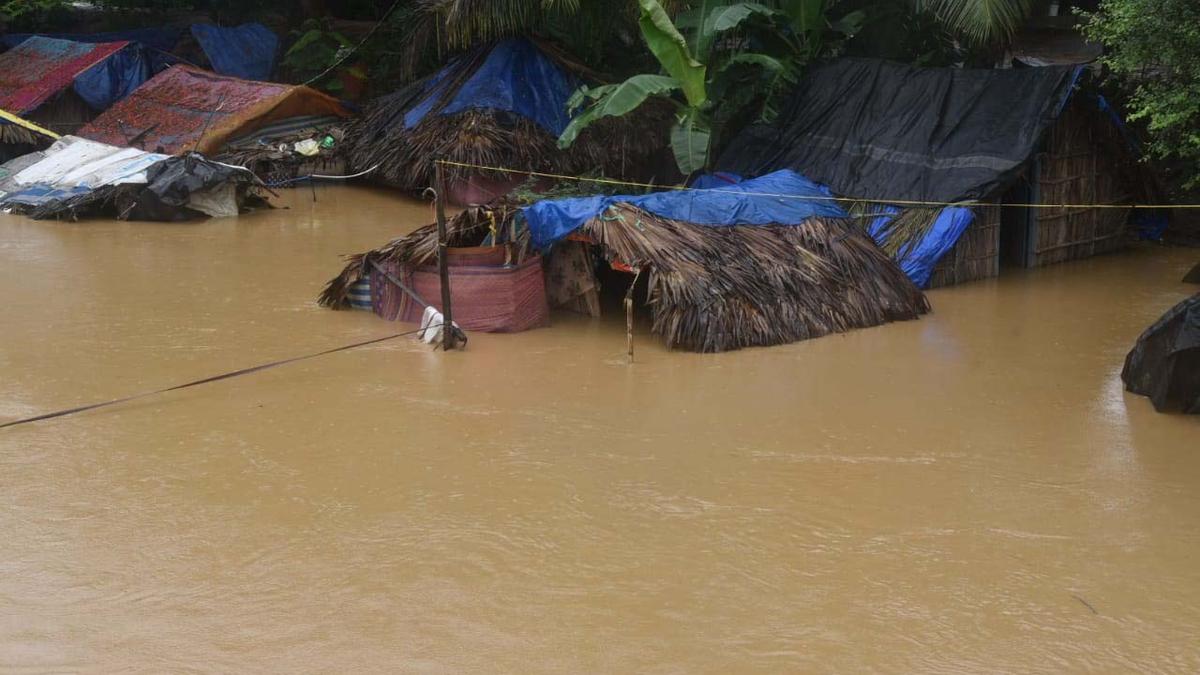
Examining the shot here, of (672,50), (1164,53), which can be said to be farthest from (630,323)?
(1164,53)

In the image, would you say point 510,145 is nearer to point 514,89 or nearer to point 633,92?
point 514,89

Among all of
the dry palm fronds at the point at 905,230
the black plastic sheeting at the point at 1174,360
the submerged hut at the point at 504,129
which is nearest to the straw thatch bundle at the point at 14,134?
the submerged hut at the point at 504,129

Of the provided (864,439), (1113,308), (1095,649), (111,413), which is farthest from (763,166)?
(1095,649)

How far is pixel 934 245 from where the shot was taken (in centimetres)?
1080

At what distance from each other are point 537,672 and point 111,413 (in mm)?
4118

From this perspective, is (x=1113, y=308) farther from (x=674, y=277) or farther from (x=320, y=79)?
(x=320, y=79)

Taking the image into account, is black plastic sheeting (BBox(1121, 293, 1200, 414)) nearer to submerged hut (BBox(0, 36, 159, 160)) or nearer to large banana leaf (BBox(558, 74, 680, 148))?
large banana leaf (BBox(558, 74, 680, 148))

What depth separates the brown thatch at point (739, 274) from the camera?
350 inches

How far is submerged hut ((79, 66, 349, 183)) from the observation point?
52.6ft

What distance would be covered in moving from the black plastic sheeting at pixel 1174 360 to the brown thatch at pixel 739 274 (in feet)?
7.65

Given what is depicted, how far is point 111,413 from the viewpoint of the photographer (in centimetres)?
754

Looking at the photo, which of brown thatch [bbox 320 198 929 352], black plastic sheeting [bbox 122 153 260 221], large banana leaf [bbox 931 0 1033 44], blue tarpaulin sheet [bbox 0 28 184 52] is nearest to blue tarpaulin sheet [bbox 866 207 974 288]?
brown thatch [bbox 320 198 929 352]

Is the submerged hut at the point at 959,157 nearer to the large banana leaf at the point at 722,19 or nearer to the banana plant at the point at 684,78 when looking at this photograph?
the banana plant at the point at 684,78

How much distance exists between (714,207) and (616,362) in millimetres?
1860
